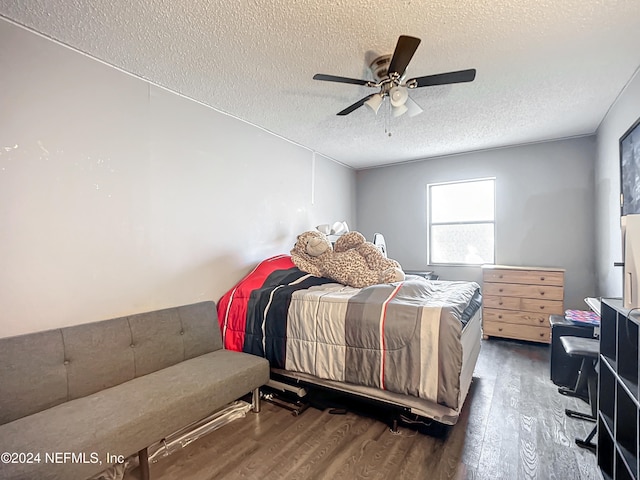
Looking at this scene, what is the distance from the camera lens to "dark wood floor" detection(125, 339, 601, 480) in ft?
5.35

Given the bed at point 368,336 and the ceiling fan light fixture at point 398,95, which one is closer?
the bed at point 368,336

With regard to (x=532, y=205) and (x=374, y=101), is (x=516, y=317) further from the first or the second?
(x=374, y=101)

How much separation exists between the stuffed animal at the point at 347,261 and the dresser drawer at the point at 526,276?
5.53ft

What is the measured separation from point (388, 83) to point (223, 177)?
1678 mm

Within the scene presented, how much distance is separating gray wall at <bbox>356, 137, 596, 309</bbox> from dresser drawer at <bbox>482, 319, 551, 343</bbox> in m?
0.60

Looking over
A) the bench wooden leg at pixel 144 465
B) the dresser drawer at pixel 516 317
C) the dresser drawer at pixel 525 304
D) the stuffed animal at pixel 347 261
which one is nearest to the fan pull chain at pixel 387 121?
the stuffed animal at pixel 347 261

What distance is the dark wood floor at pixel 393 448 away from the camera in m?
1.63

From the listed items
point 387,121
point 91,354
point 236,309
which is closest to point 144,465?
point 91,354

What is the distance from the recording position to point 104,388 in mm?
1780

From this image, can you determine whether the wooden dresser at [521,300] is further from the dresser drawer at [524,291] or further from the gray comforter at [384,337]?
the gray comforter at [384,337]

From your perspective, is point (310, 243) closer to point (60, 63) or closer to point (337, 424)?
point (337, 424)

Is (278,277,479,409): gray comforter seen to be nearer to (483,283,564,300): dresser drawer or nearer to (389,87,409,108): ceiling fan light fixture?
(389,87,409,108): ceiling fan light fixture

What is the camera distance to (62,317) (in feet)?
6.05

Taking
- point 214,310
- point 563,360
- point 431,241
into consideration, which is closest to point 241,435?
point 214,310
